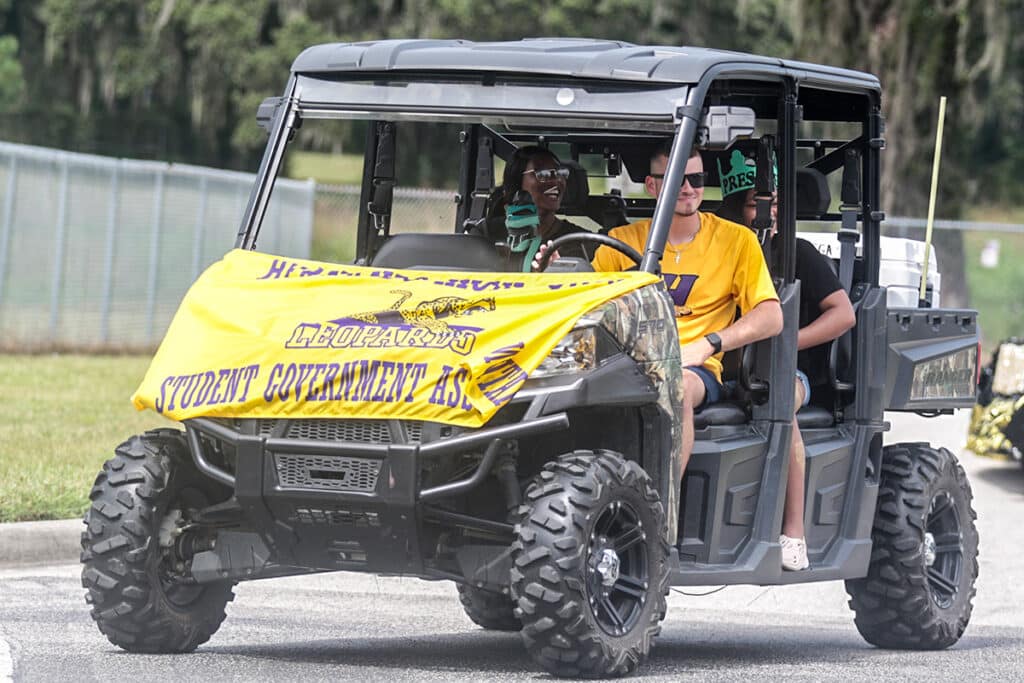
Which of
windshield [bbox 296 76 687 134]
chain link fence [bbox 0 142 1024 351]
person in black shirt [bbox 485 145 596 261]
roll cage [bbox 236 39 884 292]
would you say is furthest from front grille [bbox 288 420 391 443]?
chain link fence [bbox 0 142 1024 351]

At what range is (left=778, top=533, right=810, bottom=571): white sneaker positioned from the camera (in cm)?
782

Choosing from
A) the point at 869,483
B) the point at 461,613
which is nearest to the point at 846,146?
the point at 869,483

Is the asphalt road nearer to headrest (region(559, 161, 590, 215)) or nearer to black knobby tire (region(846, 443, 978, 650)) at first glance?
black knobby tire (region(846, 443, 978, 650))

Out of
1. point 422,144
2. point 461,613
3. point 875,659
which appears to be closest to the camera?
point 875,659

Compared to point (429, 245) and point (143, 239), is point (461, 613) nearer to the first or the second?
point (429, 245)

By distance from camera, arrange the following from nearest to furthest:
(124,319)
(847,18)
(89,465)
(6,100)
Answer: (89,465)
(124,319)
(847,18)
(6,100)

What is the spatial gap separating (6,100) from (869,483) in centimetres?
4778

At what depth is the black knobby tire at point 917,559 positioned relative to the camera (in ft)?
28.5

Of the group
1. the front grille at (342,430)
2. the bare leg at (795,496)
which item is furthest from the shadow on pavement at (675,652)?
the front grille at (342,430)

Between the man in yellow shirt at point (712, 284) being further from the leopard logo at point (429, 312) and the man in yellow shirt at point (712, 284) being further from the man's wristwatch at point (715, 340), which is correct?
the leopard logo at point (429, 312)

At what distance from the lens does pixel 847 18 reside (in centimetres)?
2717

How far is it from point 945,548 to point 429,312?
11.3 ft

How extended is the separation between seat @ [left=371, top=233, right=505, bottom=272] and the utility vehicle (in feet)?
0.04

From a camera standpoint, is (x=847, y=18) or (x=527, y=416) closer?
(x=527, y=416)
